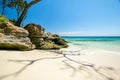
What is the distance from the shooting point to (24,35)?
7.12 meters

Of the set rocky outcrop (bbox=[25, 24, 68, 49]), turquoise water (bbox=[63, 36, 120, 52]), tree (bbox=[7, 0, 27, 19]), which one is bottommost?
turquoise water (bbox=[63, 36, 120, 52])

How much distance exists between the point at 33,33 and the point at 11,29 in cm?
215

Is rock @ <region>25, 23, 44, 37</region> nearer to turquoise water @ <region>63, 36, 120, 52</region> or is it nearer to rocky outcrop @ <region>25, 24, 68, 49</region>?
rocky outcrop @ <region>25, 24, 68, 49</region>

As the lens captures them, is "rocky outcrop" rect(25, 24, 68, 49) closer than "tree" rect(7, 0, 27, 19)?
Yes

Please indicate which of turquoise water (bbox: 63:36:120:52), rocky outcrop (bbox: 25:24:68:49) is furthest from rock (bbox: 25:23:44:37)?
turquoise water (bbox: 63:36:120:52)

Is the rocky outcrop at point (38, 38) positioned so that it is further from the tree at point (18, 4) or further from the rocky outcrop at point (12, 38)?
the tree at point (18, 4)

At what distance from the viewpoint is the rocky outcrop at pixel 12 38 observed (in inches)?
230

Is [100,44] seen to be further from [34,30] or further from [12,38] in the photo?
[12,38]

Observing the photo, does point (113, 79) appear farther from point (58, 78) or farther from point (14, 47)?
point (14, 47)

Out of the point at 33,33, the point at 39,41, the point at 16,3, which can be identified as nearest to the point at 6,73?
the point at 39,41

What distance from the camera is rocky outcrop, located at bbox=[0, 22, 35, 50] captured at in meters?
5.83

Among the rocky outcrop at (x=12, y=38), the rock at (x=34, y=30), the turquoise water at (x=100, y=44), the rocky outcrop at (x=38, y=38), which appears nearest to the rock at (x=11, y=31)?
the rocky outcrop at (x=12, y=38)

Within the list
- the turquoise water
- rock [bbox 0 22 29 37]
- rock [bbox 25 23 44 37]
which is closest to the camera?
rock [bbox 0 22 29 37]

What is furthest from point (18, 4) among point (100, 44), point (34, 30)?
point (100, 44)
